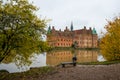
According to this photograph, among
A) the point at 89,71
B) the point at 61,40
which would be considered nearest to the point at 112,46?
the point at 89,71

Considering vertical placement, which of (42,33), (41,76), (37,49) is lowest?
(41,76)

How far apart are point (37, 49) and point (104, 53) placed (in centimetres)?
1258

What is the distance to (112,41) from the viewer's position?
2628cm

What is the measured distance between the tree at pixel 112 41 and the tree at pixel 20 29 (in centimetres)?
1152

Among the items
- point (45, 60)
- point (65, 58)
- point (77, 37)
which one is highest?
point (77, 37)

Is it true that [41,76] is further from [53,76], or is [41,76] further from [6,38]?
[6,38]

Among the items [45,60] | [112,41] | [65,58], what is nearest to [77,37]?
[65,58]

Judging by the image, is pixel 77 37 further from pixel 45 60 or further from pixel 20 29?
pixel 20 29

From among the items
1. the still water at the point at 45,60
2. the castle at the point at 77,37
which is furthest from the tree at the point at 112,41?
the castle at the point at 77,37

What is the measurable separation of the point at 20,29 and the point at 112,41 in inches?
530

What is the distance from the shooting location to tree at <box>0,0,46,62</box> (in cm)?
1542

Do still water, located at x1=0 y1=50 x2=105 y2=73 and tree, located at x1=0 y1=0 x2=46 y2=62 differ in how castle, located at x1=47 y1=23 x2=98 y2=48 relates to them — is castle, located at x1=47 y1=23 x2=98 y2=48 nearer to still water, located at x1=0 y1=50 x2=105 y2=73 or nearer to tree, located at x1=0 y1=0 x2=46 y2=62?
still water, located at x1=0 y1=50 x2=105 y2=73

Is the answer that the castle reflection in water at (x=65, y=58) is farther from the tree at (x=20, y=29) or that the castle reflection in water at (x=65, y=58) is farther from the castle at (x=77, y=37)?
the castle at (x=77, y=37)

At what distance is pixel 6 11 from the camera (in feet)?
50.0
